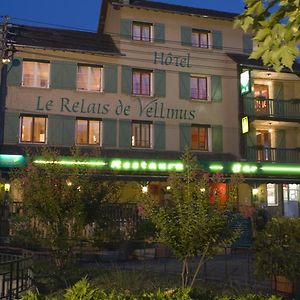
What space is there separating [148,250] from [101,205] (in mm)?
4454

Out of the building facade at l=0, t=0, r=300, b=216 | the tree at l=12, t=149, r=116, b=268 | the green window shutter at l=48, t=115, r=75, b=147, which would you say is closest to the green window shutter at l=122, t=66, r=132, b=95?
the building facade at l=0, t=0, r=300, b=216

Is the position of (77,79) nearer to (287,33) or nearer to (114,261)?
(114,261)

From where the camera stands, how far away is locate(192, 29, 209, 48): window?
1070 inches

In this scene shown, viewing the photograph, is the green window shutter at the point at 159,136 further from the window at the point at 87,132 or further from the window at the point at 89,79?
the window at the point at 89,79

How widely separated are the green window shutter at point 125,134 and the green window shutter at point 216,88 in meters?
5.03

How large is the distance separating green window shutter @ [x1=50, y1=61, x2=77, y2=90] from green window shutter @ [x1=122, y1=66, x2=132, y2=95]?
2.46 metres

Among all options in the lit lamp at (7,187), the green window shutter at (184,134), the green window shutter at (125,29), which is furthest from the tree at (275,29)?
the green window shutter at (125,29)

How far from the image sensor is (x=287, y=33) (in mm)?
4449

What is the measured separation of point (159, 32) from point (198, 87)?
3.61 meters

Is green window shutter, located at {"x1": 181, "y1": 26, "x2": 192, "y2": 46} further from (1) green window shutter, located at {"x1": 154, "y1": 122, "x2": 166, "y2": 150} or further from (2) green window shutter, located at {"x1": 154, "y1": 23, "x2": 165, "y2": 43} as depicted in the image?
(1) green window shutter, located at {"x1": 154, "y1": 122, "x2": 166, "y2": 150}

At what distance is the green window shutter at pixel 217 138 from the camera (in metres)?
26.1

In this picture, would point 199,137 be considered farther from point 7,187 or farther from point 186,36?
point 7,187

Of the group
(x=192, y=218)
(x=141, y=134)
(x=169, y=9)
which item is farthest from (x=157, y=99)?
(x=192, y=218)

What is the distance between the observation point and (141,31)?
2644 cm
